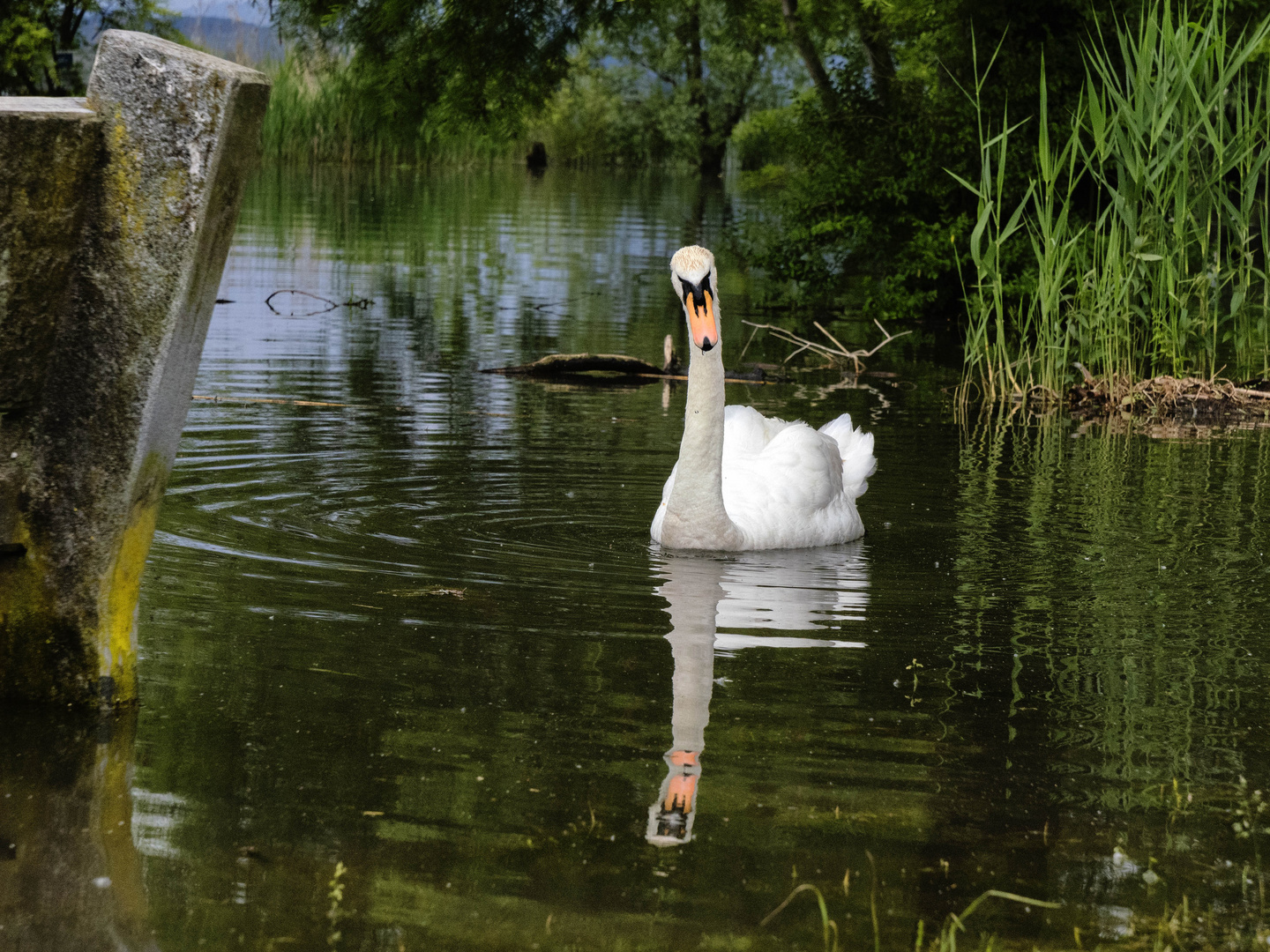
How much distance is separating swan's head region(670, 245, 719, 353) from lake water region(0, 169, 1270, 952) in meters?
1.04

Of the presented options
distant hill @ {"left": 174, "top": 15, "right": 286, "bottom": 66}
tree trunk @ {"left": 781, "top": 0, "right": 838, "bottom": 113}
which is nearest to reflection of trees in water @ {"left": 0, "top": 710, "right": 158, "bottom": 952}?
tree trunk @ {"left": 781, "top": 0, "right": 838, "bottom": 113}

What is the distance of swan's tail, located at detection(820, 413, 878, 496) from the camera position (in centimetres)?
888

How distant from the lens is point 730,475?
26.3 ft

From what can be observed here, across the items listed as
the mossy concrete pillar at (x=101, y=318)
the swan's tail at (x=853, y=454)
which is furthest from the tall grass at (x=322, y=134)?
the mossy concrete pillar at (x=101, y=318)

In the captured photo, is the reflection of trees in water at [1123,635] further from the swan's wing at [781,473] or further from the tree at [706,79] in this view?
the tree at [706,79]

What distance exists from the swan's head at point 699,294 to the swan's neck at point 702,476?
0.33m

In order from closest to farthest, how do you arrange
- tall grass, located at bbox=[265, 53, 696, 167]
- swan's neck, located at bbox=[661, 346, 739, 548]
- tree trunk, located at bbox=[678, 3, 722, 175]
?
swan's neck, located at bbox=[661, 346, 739, 548] < tall grass, located at bbox=[265, 53, 696, 167] < tree trunk, located at bbox=[678, 3, 722, 175]

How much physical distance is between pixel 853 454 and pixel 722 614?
2.96 metres

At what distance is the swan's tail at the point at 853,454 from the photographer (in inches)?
350

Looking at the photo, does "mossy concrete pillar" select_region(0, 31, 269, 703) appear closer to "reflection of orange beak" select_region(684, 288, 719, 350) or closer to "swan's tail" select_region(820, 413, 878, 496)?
"reflection of orange beak" select_region(684, 288, 719, 350)

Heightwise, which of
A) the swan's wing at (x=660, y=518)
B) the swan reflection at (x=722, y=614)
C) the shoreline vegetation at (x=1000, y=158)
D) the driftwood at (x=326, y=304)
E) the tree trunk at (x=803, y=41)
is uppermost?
the tree trunk at (x=803, y=41)

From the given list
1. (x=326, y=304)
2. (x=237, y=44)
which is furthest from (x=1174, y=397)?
(x=237, y=44)

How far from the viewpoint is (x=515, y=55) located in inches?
723

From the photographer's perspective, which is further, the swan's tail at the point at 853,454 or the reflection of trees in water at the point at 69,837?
the swan's tail at the point at 853,454
